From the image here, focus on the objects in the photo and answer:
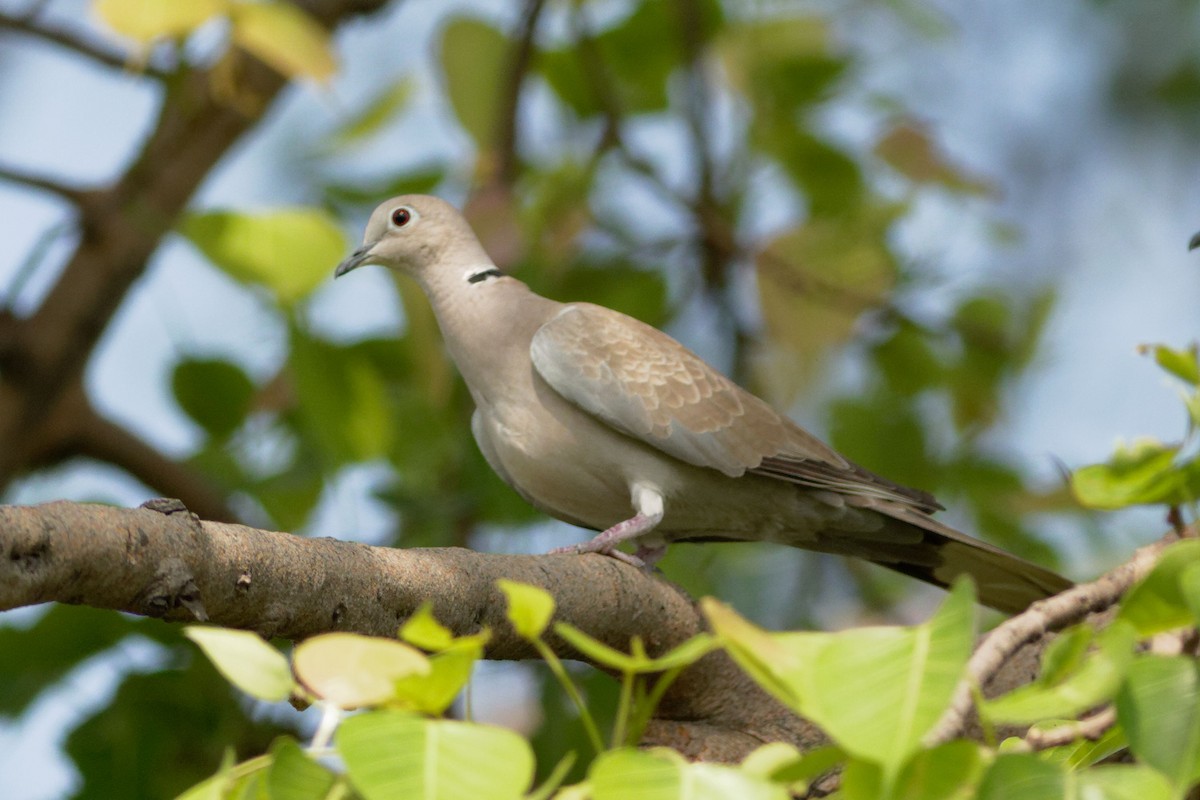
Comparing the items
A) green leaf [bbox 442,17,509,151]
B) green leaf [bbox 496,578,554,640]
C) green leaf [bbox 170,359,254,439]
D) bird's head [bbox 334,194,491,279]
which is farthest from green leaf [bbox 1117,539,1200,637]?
green leaf [bbox 170,359,254,439]

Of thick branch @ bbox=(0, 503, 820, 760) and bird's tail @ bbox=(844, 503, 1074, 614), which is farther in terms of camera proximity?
bird's tail @ bbox=(844, 503, 1074, 614)

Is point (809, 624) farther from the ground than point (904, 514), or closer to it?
closer to it

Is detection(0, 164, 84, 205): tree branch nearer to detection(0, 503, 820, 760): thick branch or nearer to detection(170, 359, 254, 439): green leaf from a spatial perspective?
detection(170, 359, 254, 439): green leaf

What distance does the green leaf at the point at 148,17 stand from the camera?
2143mm

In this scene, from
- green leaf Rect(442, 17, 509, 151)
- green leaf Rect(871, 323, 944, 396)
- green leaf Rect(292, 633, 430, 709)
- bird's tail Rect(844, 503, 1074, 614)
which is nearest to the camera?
green leaf Rect(292, 633, 430, 709)

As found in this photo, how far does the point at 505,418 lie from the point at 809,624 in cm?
110

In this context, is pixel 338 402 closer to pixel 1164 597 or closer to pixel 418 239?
pixel 418 239

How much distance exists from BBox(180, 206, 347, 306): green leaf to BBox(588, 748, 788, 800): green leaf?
6.78 feet

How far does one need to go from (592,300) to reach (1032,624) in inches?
92.3

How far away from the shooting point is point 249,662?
1010 millimetres

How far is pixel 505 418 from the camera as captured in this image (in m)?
2.63

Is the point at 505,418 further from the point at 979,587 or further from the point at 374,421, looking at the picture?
the point at 979,587

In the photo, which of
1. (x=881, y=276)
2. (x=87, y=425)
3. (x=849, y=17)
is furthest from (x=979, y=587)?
(x=849, y=17)

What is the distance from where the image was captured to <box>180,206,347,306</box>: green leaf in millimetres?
2750
